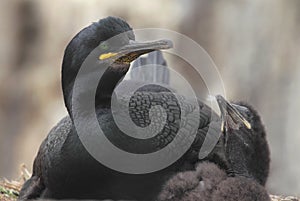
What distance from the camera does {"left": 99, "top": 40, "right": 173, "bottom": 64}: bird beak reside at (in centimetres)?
446

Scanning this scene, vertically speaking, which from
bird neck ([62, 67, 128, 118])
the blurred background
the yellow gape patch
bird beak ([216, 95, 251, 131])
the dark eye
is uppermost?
the dark eye

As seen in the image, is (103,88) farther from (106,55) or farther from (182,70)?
(182,70)

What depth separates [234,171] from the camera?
15.5ft

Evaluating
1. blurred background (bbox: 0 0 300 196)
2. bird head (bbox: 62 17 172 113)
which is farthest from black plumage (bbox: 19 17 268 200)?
blurred background (bbox: 0 0 300 196)

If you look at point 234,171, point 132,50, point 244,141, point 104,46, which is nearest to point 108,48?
point 104,46

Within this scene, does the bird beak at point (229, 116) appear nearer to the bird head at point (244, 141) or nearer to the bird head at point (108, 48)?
the bird head at point (244, 141)

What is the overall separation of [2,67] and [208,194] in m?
9.55

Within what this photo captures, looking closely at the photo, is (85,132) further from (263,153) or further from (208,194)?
(263,153)

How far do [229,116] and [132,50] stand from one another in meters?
0.78

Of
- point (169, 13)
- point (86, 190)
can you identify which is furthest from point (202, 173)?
point (169, 13)

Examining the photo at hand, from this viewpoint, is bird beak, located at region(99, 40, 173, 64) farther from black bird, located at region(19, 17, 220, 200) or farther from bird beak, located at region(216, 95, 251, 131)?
bird beak, located at region(216, 95, 251, 131)

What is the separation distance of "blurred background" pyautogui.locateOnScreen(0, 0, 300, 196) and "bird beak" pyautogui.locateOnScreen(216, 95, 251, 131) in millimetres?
5611

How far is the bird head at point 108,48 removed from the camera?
4.56m

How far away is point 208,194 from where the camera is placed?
14.5 feet
